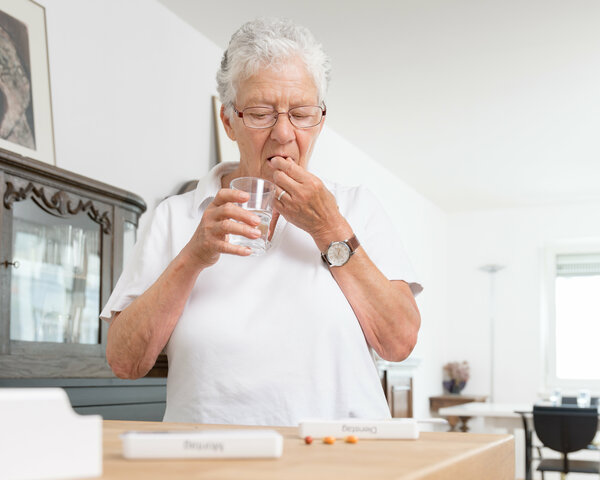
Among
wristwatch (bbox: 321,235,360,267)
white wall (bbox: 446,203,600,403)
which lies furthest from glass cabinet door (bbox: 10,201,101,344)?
white wall (bbox: 446,203,600,403)

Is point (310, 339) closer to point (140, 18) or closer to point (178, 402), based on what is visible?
point (178, 402)

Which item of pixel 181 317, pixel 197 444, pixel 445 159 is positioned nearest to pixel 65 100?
pixel 181 317

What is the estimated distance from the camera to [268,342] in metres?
1.16

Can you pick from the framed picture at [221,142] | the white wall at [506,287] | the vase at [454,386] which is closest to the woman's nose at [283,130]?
the framed picture at [221,142]

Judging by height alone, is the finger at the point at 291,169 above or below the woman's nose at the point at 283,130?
below

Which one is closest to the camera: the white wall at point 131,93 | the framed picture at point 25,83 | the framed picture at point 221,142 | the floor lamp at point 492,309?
the framed picture at point 25,83

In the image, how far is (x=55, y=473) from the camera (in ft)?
1.42

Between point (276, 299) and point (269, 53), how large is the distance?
405 mm

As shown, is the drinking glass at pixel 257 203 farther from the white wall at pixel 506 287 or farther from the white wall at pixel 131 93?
the white wall at pixel 506 287

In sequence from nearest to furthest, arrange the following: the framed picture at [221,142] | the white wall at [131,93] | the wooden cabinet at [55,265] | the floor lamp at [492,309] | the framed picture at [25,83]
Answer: the wooden cabinet at [55,265], the framed picture at [25,83], the white wall at [131,93], the framed picture at [221,142], the floor lamp at [492,309]

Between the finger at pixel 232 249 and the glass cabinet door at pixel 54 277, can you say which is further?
the glass cabinet door at pixel 54 277

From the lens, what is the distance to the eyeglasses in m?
1.26

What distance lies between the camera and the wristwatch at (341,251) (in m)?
1.14

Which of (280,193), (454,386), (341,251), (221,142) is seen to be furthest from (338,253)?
(454,386)
